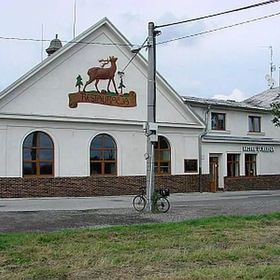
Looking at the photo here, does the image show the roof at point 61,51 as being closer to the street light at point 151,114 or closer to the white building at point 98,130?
the white building at point 98,130

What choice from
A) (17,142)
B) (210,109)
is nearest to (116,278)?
(17,142)

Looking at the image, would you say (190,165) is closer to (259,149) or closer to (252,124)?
(259,149)

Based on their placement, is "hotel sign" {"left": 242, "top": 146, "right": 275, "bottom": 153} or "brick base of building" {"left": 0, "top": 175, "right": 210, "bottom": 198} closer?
"brick base of building" {"left": 0, "top": 175, "right": 210, "bottom": 198}

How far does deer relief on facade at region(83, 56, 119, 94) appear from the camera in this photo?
1273 inches

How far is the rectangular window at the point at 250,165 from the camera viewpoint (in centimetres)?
4091

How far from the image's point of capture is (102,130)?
32.6 meters

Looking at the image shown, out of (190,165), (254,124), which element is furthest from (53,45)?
(254,124)

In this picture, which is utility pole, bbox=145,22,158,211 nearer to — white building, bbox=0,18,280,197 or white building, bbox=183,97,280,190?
white building, bbox=0,18,280,197

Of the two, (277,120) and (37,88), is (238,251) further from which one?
(277,120)

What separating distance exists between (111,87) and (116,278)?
25.6 meters

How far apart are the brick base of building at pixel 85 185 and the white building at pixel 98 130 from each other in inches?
2.0

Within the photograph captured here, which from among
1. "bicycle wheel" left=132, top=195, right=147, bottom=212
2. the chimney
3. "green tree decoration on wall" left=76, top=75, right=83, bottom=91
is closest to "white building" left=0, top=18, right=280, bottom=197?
"green tree decoration on wall" left=76, top=75, right=83, bottom=91

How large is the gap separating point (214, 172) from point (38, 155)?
13.4m

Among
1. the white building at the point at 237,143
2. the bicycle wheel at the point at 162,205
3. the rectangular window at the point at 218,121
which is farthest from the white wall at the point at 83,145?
the bicycle wheel at the point at 162,205
